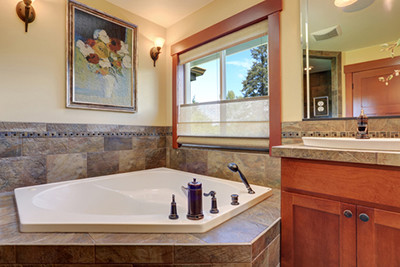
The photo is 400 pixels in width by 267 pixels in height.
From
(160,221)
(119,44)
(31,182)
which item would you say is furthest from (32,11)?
(160,221)

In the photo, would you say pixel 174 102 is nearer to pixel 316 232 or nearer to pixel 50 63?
pixel 50 63

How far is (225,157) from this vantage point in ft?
7.32

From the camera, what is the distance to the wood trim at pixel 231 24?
6.13 ft

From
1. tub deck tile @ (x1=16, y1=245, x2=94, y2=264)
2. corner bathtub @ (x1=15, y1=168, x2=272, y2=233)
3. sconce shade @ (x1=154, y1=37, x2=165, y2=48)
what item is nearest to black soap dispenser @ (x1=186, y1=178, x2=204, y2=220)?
corner bathtub @ (x1=15, y1=168, x2=272, y2=233)

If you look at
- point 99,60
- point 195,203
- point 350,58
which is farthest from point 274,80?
point 99,60

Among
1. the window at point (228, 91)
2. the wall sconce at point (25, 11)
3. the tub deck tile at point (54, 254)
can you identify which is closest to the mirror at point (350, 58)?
the window at point (228, 91)

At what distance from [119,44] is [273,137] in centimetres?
194

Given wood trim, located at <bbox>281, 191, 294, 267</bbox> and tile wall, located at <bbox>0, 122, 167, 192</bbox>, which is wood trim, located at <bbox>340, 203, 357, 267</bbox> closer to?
wood trim, located at <bbox>281, 191, 294, 267</bbox>

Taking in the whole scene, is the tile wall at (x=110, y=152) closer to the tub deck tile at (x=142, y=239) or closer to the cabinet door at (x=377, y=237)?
the cabinet door at (x=377, y=237)

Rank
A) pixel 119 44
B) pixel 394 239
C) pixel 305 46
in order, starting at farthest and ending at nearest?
pixel 119 44
pixel 305 46
pixel 394 239

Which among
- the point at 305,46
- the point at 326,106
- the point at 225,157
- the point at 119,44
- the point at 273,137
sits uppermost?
the point at 119,44

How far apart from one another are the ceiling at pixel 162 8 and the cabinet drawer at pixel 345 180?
2.06 m

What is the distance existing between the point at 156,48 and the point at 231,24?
103 cm

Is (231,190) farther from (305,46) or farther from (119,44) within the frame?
(119,44)
